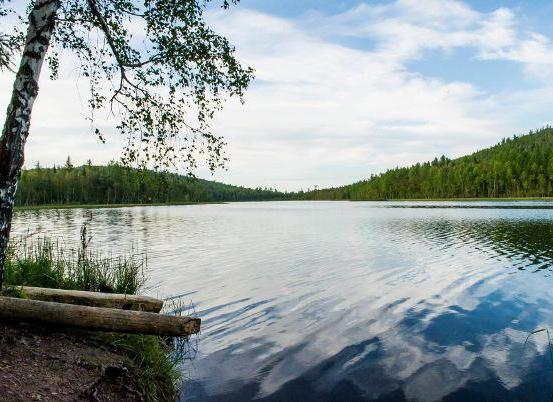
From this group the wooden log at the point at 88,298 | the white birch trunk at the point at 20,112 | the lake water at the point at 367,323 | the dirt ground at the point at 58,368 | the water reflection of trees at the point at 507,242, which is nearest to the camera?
the dirt ground at the point at 58,368

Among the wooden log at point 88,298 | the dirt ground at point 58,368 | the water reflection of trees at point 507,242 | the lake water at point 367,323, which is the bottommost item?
the lake water at point 367,323

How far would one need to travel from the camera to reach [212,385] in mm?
8172

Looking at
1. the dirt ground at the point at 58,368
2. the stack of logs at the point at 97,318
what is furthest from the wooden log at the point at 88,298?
the stack of logs at the point at 97,318

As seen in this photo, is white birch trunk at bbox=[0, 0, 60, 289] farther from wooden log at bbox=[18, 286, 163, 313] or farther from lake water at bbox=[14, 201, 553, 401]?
lake water at bbox=[14, 201, 553, 401]

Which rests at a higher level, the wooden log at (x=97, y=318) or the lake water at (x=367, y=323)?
the wooden log at (x=97, y=318)

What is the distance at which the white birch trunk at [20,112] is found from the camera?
6.81 meters

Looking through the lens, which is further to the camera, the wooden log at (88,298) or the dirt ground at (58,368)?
the wooden log at (88,298)

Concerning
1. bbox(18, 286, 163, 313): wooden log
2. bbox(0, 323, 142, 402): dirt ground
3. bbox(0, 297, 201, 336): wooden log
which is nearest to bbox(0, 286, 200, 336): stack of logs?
bbox(0, 297, 201, 336): wooden log

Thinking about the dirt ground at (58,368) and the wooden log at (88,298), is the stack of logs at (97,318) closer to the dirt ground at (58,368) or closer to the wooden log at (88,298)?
the dirt ground at (58,368)

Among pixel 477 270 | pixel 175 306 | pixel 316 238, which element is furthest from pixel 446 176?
pixel 175 306

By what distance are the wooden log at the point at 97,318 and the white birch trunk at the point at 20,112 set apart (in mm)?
902

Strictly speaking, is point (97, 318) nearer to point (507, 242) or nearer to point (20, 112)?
point (20, 112)

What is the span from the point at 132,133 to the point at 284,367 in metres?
6.92

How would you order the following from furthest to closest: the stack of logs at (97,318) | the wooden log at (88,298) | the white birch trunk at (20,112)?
1. the wooden log at (88,298)
2. the stack of logs at (97,318)
3. the white birch trunk at (20,112)
